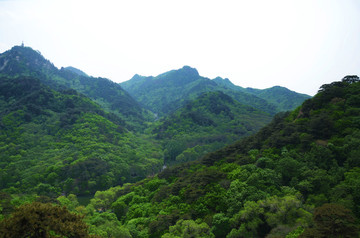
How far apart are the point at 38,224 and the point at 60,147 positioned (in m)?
76.7

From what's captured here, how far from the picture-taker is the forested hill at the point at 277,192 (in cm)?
2209

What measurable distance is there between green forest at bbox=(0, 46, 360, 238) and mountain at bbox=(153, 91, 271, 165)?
1130 millimetres

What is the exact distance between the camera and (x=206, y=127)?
12062 cm

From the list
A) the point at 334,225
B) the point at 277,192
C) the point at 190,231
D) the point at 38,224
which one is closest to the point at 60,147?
the point at 190,231

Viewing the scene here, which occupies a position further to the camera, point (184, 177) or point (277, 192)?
point (184, 177)

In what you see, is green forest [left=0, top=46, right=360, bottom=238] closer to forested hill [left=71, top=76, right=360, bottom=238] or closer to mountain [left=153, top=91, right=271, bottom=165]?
forested hill [left=71, top=76, right=360, bottom=238]

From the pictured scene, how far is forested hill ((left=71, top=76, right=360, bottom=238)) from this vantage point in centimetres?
2209

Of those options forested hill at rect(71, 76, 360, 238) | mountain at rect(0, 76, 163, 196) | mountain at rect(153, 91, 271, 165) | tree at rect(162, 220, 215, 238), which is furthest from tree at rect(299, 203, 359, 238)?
mountain at rect(153, 91, 271, 165)

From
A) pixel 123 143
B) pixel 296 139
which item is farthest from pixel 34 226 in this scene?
pixel 123 143

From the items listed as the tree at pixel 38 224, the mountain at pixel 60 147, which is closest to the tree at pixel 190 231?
the tree at pixel 38 224

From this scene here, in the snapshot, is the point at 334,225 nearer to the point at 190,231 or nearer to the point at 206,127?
the point at 190,231

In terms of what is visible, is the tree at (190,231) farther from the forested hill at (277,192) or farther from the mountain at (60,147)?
the mountain at (60,147)

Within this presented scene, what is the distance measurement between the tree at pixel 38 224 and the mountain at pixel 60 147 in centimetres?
4799

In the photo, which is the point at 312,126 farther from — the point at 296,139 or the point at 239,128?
the point at 239,128
